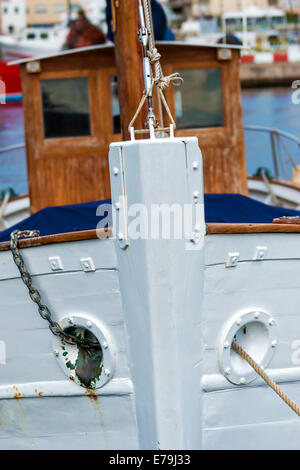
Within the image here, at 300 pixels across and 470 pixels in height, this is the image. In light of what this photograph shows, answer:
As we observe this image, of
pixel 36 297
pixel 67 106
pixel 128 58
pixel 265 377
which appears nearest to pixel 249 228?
pixel 265 377

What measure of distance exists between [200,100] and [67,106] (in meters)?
1.31

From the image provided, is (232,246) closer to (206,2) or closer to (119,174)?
(119,174)

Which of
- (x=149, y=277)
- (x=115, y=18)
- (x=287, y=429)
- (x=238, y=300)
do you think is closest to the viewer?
(x=149, y=277)

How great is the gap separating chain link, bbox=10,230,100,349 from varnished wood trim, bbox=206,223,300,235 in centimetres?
113

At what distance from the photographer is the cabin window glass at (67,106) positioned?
25.4ft

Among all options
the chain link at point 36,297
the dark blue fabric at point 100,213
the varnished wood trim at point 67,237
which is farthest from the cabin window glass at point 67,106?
the varnished wood trim at point 67,237

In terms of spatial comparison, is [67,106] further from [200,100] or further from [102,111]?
[200,100]

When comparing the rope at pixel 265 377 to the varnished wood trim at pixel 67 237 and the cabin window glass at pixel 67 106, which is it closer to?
the varnished wood trim at pixel 67 237

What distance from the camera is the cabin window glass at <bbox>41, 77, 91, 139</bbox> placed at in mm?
7730

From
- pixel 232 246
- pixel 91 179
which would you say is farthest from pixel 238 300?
pixel 91 179

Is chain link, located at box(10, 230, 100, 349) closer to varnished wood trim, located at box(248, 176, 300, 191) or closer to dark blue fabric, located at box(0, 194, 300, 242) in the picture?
dark blue fabric, located at box(0, 194, 300, 242)

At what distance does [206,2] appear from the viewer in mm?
68625

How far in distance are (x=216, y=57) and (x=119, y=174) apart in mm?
3338

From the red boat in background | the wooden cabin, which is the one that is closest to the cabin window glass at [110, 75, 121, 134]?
the wooden cabin
